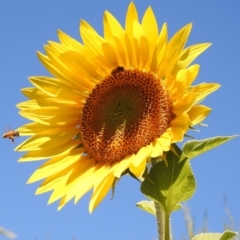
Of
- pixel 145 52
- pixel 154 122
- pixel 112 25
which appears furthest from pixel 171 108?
pixel 112 25

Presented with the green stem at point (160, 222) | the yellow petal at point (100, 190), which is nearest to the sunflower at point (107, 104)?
the yellow petal at point (100, 190)

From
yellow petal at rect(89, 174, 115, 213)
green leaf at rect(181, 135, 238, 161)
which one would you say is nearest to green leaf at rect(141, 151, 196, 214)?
green leaf at rect(181, 135, 238, 161)

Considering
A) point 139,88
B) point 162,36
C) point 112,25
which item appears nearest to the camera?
point 162,36

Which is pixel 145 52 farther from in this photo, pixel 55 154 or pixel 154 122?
pixel 55 154

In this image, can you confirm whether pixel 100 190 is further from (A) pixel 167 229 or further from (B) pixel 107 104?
(B) pixel 107 104

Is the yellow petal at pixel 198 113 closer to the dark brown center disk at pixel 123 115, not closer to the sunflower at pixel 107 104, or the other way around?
the sunflower at pixel 107 104

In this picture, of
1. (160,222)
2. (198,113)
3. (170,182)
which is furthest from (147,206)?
(198,113)
